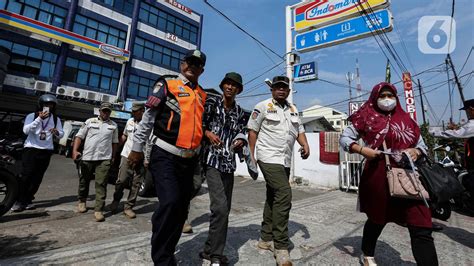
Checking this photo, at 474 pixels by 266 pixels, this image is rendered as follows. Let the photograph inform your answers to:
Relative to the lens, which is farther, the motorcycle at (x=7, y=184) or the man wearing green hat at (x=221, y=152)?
the motorcycle at (x=7, y=184)

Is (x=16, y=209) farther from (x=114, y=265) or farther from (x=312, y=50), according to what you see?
(x=312, y=50)

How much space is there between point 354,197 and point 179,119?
6.01 m

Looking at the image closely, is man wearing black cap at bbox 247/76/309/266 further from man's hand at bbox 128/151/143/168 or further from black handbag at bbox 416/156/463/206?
man's hand at bbox 128/151/143/168

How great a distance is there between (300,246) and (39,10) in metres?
25.2

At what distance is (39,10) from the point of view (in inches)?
757

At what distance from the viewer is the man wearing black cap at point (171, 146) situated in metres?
1.85

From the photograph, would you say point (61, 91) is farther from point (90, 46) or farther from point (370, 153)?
point (370, 153)

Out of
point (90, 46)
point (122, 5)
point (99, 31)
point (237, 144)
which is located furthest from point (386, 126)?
point (122, 5)

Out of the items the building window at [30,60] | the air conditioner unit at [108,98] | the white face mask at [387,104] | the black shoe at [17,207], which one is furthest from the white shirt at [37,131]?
the air conditioner unit at [108,98]

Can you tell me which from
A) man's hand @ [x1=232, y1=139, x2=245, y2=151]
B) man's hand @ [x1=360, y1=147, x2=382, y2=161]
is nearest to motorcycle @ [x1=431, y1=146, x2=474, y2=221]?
man's hand @ [x1=360, y1=147, x2=382, y2=161]

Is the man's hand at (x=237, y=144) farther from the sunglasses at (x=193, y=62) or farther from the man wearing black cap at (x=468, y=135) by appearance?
the man wearing black cap at (x=468, y=135)

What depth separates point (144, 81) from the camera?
2477 cm

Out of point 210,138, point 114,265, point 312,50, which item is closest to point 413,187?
point 210,138

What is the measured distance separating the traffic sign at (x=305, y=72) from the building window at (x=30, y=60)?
1980cm
